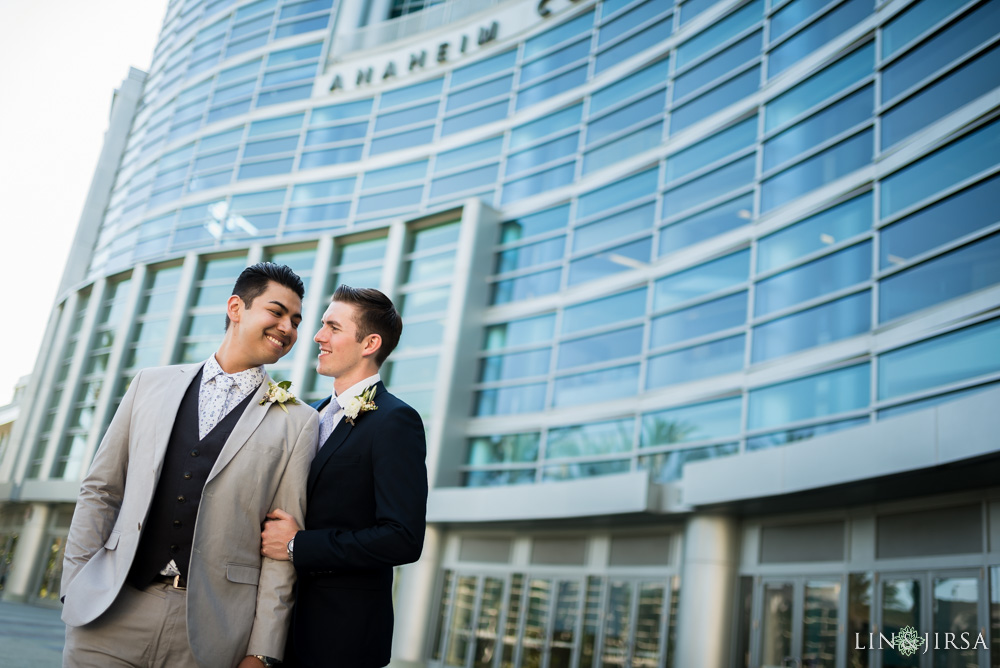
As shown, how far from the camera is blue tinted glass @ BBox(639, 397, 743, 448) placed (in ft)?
53.9

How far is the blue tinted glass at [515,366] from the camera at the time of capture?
21250mm

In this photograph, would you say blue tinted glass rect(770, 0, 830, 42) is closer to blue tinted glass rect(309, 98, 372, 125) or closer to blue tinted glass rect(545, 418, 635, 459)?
blue tinted glass rect(545, 418, 635, 459)

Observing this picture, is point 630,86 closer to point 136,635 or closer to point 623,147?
point 623,147

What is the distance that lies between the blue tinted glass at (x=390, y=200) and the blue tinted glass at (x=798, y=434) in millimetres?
13455

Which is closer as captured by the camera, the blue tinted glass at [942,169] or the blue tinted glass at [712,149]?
the blue tinted glass at [942,169]

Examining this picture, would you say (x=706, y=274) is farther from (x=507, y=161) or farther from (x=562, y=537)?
(x=507, y=161)

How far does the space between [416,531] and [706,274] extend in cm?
1571

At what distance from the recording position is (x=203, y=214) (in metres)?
30.6

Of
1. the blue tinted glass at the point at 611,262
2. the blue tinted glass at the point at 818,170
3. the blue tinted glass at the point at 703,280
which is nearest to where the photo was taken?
the blue tinted glass at the point at 818,170

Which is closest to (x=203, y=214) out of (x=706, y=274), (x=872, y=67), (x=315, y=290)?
(x=315, y=290)

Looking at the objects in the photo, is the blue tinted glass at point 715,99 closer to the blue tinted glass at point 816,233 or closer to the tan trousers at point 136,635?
the blue tinted glass at point 816,233

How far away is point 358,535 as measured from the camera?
9.29 ft

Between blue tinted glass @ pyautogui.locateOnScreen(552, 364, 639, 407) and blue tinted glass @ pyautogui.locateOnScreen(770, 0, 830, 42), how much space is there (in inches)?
293

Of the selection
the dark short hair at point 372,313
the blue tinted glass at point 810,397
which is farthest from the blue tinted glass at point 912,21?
the dark short hair at point 372,313
